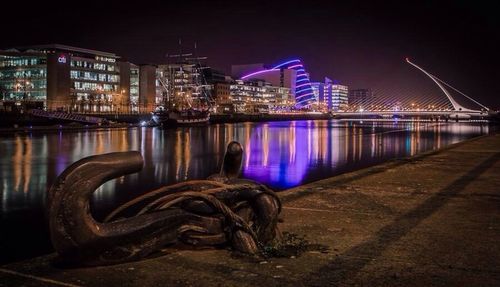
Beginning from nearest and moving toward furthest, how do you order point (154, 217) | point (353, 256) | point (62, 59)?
point (154, 217)
point (353, 256)
point (62, 59)

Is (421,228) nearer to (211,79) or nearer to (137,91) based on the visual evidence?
(137,91)

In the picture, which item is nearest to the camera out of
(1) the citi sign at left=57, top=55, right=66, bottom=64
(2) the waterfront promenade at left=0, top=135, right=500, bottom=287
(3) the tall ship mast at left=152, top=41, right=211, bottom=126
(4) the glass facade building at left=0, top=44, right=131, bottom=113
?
(2) the waterfront promenade at left=0, top=135, right=500, bottom=287

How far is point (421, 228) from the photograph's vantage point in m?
7.52

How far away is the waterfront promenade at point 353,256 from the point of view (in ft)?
16.8

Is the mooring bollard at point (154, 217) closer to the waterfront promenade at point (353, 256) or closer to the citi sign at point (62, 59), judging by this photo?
the waterfront promenade at point (353, 256)

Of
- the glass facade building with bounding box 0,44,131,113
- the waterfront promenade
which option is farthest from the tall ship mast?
the waterfront promenade

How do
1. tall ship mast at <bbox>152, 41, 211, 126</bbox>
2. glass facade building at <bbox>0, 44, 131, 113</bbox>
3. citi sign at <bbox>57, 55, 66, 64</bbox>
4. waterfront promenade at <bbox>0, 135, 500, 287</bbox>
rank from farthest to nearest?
tall ship mast at <bbox>152, 41, 211, 126</bbox>
citi sign at <bbox>57, 55, 66, 64</bbox>
glass facade building at <bbox>0, 44, 131, 113</bbox>
waterfront promenade at <bbox>0, 135, 500, 287</bbox>

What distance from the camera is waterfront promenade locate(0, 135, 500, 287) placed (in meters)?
5.11

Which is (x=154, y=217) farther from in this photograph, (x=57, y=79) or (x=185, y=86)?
(x=185, y=86)

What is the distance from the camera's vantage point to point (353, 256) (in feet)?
19.6

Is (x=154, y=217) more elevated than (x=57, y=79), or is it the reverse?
(x=57, y=79)

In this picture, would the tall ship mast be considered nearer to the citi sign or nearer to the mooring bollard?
the citi sign

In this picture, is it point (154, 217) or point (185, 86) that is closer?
point (154, 217)

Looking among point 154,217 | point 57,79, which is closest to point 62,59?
point 57,79
